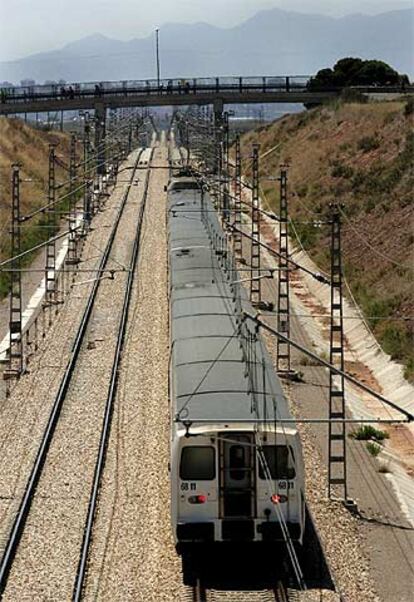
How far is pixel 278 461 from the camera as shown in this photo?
1541 centimetres

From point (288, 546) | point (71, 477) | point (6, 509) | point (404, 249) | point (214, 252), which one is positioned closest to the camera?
point (288, 546)

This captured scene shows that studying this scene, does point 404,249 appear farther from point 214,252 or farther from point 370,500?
point 370,500

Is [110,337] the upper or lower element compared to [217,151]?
lower

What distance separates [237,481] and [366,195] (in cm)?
3356

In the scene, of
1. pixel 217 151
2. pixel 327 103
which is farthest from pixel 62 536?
pixel 327 103

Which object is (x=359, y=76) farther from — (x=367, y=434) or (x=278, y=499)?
(x=278, y=499)

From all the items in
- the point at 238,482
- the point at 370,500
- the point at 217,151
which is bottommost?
the point at 370,500

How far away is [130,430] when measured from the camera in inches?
874

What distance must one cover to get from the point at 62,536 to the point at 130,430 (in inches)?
204

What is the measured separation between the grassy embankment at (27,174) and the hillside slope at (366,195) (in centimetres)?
1167

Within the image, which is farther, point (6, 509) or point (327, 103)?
point (327, 103)

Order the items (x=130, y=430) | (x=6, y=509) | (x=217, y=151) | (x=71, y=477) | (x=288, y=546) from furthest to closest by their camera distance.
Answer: (x=217, y=151), (x=130, y=430), (x=71, y=477), (x=6, y=509), (x=288, y=546)

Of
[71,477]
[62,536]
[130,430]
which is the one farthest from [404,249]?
[62,536]

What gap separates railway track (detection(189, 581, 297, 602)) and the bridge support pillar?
37.3m
